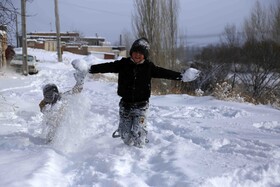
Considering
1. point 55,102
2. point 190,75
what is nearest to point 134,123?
point 190,75

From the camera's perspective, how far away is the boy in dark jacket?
480 centimetres

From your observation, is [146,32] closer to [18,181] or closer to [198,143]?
[198,143]

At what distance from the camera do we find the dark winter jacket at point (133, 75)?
481cm

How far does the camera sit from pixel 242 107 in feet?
27.6

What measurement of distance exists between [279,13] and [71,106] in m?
21.7

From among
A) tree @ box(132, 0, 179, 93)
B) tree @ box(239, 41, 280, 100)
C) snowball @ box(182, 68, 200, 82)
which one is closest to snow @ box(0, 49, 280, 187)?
snowball @ box(182, 68, 200, 82)

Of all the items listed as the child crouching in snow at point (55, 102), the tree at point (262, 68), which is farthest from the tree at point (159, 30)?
the child crouching in snow at point (55, 102)

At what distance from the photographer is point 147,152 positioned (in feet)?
14.9

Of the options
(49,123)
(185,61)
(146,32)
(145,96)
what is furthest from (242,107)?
(185,61)

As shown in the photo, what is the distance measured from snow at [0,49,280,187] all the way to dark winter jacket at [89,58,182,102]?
2.19ft

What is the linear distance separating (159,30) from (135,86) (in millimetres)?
14347

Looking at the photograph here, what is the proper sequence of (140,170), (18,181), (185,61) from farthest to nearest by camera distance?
(185,61) → (140,170) → (18,181)

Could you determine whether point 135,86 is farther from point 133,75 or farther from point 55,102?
point 55,102

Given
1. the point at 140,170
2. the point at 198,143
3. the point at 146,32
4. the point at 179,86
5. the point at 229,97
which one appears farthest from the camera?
the point at 146,32
